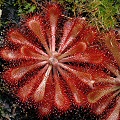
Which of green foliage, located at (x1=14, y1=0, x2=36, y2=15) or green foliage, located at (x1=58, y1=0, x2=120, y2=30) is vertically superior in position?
green foliage, located at (x1=14, y1=0, x2=36, y2=15)

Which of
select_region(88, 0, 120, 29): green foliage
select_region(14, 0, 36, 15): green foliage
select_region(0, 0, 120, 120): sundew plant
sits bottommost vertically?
select_region(0, 0, 120, 120): sundew plant

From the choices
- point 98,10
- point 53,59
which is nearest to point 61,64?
point 53,59

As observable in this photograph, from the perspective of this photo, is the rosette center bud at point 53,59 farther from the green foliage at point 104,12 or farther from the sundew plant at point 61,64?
the green foliage at point 104,12

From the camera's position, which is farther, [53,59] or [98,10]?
[98,10]

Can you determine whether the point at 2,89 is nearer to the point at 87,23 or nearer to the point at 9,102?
the point at 9,102

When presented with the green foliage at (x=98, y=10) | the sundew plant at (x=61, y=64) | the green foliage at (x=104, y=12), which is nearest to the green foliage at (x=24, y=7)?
the sundew plant at (x=61, y=64)

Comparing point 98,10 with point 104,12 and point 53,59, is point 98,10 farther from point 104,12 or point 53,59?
point 53,59

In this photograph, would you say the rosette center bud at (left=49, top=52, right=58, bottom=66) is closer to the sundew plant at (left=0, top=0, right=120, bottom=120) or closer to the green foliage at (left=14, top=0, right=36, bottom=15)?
the sundew plant at (left=0, top=0, right=120, bottom=120)

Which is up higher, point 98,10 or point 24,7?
point 24,7

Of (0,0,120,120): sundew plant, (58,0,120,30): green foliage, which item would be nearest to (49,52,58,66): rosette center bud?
(0,0,120,120): sundew plant

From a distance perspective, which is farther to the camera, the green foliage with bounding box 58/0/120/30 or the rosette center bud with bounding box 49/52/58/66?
the green foliage with bounding box 58/0/120/30

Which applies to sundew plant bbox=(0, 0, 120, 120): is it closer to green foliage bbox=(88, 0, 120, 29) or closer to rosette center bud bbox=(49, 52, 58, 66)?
rosette center bud bbox=(49, 52, 58, 66)

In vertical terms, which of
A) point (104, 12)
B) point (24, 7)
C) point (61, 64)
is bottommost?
point (61, 64)
